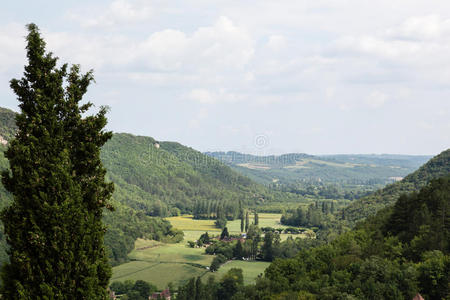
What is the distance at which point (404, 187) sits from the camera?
17900cm

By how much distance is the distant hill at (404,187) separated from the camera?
553ft

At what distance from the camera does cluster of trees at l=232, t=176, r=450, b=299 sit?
2402 inches

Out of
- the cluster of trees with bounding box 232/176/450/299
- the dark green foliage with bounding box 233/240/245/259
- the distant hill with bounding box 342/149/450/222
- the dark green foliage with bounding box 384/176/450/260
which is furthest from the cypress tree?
the distant hill with bounding box 342/149/450/222

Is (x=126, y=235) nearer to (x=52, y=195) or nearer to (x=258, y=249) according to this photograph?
(x=258, y=249)

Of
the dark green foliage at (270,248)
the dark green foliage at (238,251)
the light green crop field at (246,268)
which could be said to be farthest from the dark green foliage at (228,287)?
the dark green foliage at (238,251)

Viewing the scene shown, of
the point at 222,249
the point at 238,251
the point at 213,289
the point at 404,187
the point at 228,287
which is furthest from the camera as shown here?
the point at 404,187

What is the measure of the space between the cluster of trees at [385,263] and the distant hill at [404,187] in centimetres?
7709

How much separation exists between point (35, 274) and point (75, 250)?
72.0 inches

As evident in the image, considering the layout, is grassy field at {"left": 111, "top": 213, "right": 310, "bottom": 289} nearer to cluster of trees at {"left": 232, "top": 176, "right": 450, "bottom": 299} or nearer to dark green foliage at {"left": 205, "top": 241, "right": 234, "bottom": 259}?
dark green foliage at {"left": 205, "top": 241, "right": 234, "bottom": 259}

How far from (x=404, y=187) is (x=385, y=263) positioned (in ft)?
402

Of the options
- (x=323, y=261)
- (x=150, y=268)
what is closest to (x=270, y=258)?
(x=150, y=268)

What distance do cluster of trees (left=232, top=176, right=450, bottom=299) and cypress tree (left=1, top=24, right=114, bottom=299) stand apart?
47662 millimetres

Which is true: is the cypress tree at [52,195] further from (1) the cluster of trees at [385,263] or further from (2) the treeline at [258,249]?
(2) the treeline at [258,249]

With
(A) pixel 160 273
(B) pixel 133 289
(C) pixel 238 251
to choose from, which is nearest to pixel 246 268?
(C) pixel 238 251
